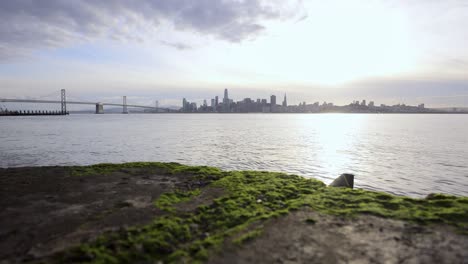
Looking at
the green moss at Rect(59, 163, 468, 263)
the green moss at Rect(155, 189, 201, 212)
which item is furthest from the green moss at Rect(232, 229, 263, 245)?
the green moss at Rect(155, 189, 201, 212)

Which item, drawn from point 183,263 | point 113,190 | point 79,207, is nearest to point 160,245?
point 183,263

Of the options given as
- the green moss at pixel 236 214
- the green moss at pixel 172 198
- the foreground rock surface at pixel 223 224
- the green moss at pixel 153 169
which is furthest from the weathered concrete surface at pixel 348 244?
the green moss at pixel 153 169

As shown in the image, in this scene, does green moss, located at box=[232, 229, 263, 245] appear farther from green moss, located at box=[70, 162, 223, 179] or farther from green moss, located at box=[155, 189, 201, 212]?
green moss, located at box=[70, 162, 223, 179]

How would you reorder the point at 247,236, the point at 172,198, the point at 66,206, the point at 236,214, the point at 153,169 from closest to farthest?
the point at 247,236 → the point at 236,214 → the point at 66,206 → the point at 172,198 → the point at 153,169

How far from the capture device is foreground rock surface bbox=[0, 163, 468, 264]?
18.9 ft

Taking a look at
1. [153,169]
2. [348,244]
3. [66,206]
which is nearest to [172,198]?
[66,206]

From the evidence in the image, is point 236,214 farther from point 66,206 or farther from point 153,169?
point 153,169

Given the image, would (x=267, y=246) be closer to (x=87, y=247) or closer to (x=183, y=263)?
(x=183, y=263)

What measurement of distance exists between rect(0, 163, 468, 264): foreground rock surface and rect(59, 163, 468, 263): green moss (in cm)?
3

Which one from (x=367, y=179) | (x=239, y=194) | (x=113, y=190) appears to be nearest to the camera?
(x=239, y=194)

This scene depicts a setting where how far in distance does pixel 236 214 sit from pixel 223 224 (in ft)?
2.57

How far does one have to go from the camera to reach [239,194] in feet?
33.8

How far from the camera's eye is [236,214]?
26.7 feet

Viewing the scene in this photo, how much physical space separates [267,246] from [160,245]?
2628mm
